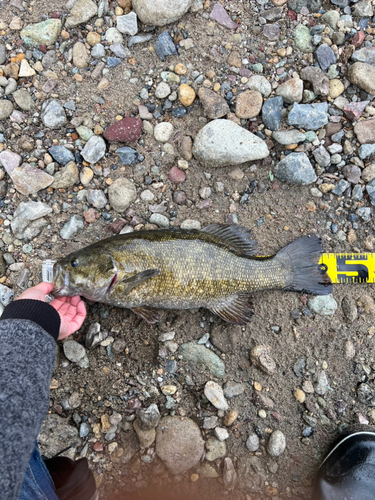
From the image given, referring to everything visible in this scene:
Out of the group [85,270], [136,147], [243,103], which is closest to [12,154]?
[136,147]

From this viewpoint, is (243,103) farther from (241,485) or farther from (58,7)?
(241,485)

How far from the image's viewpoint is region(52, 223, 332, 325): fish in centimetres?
359

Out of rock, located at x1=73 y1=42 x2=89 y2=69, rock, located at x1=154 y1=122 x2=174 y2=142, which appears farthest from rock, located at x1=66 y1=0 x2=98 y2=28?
rock, located at x1=154 y1=122 x2=174 y2=142

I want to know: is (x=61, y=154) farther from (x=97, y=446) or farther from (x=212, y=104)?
(x=97, y=446)

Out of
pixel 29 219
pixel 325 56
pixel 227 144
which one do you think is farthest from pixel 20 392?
pixel 325 56

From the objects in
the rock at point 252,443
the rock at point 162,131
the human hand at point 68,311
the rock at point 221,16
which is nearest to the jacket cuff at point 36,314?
the human hand at point 68,311

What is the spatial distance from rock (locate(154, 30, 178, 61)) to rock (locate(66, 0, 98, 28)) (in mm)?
880

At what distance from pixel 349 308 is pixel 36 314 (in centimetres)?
338

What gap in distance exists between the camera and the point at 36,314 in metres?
3.20

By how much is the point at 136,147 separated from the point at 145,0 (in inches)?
64.9

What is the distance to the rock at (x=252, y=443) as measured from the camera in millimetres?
3922

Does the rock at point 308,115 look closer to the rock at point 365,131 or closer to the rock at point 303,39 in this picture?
the rock at point 365,131

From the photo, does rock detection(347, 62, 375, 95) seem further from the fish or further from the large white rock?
the large white rock

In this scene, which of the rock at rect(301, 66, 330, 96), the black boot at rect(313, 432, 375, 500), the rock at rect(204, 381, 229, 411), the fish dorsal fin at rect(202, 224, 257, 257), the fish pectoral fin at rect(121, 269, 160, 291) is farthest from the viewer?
the rock at rect(301, 66, 330, 96)
